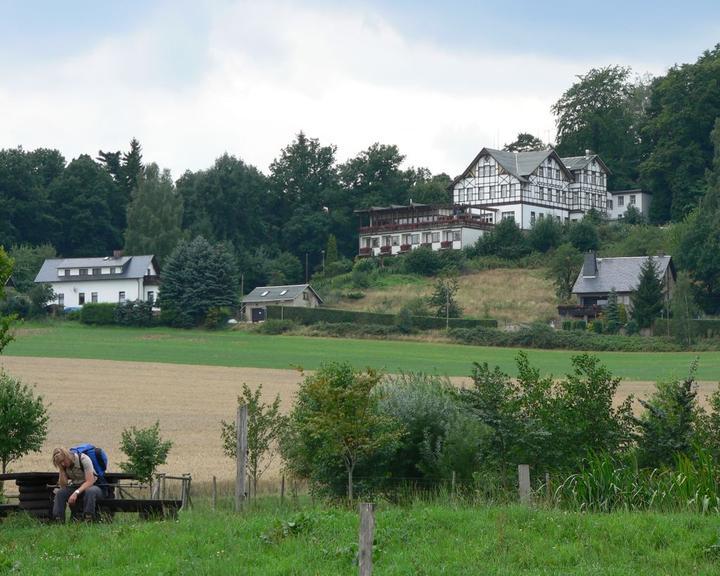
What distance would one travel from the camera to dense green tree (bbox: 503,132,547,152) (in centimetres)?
16362

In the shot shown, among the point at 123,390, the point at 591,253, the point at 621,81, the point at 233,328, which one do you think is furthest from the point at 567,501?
the point at 621,81

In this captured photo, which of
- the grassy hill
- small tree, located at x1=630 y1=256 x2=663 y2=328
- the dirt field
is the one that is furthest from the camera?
the grassy hill

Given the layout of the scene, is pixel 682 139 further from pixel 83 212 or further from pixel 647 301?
pixel 83 212

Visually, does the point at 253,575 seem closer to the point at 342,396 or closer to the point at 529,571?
the point at 529,571

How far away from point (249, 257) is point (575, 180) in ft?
121

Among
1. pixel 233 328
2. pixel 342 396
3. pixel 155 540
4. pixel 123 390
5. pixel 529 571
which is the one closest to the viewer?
pixel 529 571

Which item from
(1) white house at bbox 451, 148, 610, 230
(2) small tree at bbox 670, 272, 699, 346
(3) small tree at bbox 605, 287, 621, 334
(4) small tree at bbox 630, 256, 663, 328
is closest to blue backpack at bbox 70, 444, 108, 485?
(2) small tree at bbox 670, 272, 699, 346

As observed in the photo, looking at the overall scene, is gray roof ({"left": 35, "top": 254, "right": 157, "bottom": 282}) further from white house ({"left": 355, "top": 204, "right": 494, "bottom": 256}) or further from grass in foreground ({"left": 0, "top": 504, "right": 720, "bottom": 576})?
grass in foreground ({"left": 0, "top": 504, "right": 720, "bottom": 576})

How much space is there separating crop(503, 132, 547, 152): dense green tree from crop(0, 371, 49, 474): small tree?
14142cm

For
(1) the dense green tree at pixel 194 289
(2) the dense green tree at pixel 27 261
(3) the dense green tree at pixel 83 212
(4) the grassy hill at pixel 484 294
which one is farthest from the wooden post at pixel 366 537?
(3) the dense green tree at pixel 83 212

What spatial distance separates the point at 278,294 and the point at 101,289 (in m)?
19.3

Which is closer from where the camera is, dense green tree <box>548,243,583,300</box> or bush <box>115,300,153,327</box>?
bush <box>115,300,153,327</box>

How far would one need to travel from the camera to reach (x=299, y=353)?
271 feet

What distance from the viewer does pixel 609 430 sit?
2380 cm
